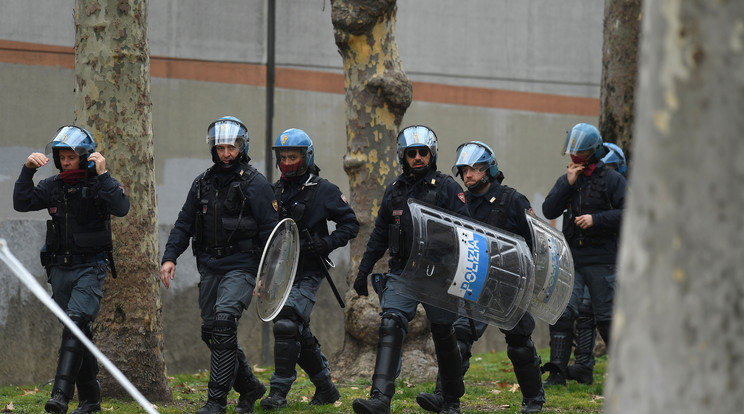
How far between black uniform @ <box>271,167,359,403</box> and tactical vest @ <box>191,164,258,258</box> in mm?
538

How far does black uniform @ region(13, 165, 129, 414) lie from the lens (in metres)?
6.88

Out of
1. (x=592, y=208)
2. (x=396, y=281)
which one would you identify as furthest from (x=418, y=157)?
(x=592, y=208)

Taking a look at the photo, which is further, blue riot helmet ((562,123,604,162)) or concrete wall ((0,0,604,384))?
concrete wall ((0,0,604,384))

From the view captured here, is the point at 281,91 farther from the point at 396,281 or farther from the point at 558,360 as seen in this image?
the point at 396,281

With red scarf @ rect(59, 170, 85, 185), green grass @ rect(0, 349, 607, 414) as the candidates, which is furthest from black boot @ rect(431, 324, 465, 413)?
red scarf @ rect(59, 170, 85, 185)

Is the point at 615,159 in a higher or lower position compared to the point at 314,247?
higher

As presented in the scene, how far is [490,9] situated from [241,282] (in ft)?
23.1

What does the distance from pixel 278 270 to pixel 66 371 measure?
1.51m

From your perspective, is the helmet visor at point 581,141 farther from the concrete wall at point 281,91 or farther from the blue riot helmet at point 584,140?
the concrete wall at point 281,91

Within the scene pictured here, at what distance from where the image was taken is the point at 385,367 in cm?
659

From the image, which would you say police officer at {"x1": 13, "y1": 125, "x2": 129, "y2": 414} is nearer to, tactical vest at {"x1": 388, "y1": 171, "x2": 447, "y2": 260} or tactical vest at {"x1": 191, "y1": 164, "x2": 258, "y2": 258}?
tactical vest at {"x1": 191, "y1": 164, "x2": 258, "y2": 258}

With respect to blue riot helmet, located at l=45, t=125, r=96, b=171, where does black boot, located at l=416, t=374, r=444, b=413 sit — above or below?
below

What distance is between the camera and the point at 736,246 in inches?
97.3

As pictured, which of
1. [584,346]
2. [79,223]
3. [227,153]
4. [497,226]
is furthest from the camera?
[584,346]
